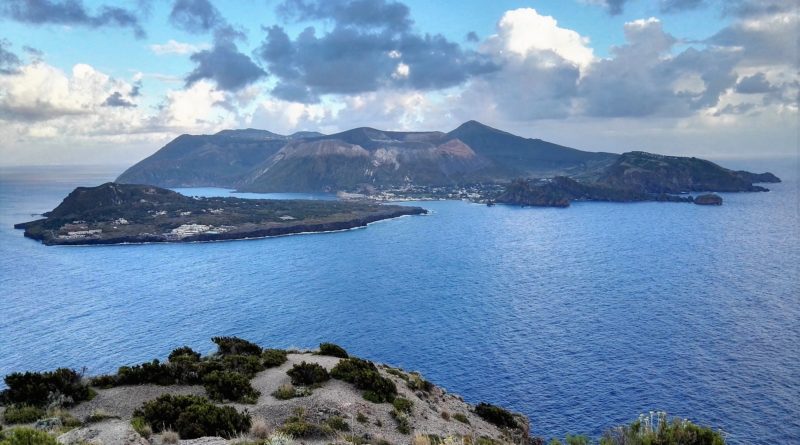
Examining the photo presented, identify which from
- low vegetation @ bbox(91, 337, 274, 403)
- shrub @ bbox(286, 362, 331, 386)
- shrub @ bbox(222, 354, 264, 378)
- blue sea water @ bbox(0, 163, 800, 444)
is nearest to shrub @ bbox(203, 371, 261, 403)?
low vegetation @ bbox(91, 337, 274, 403)

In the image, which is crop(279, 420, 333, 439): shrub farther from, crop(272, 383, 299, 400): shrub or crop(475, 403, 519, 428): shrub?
crop(475, 403, 519, 428): shrub

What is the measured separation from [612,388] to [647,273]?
7869 centimetres

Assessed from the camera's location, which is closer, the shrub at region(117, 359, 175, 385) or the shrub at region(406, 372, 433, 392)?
the shrub at region(117, 359, 175, 385)

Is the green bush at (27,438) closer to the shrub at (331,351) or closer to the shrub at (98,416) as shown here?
the shrub at (98,416)

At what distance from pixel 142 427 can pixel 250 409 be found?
21.9ft

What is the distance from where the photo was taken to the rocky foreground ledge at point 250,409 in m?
25.6

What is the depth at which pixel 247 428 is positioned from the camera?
2706 centimetres

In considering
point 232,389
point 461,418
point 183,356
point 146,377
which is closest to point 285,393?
point 232,389

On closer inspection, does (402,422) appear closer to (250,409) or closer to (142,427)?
(250,409)

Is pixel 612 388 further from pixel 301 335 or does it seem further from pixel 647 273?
pixel 647 273

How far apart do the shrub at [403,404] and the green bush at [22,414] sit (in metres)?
21.6

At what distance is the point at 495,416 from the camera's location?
46469 mm

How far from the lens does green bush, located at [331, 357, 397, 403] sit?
3562 cm

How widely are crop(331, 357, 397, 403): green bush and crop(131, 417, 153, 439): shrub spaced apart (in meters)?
14.2
